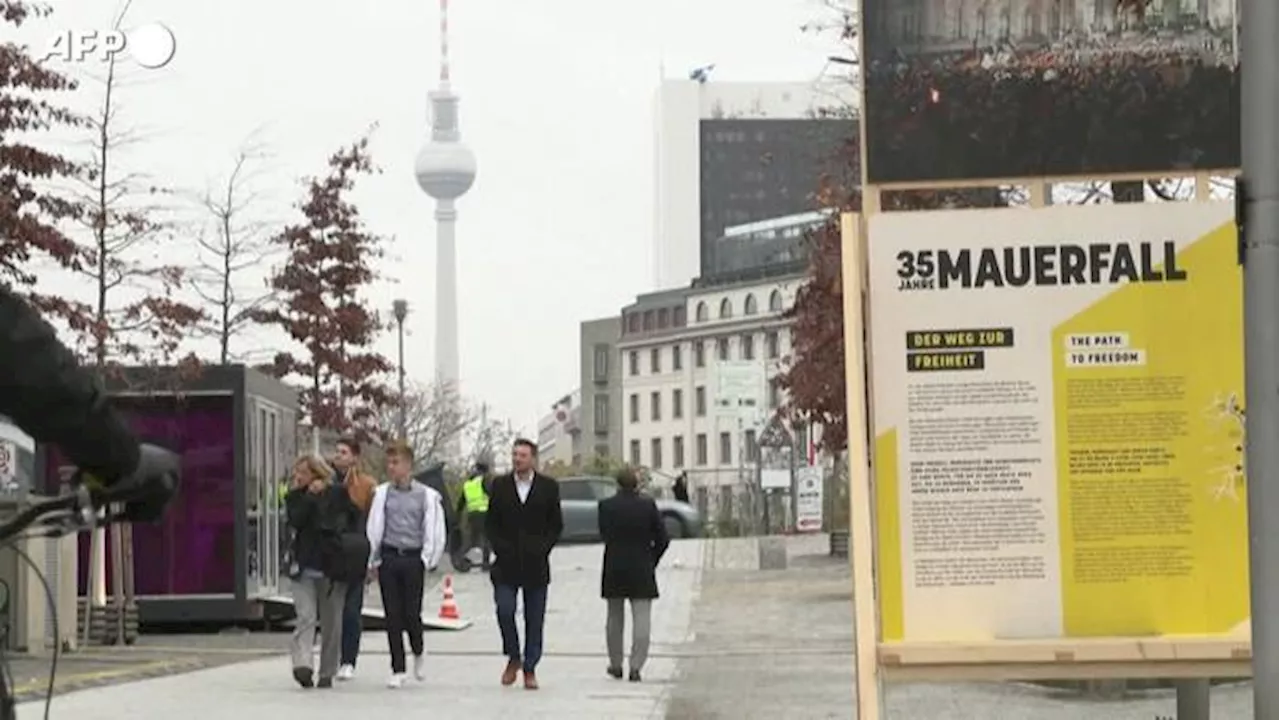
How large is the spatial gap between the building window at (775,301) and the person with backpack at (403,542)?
105m

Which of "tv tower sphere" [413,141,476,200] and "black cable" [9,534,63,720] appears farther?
"tv tower sphere" [413,141,476,200]

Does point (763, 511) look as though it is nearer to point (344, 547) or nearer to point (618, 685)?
point (618, 685)

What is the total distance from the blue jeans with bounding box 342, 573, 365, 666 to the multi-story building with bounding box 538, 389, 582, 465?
427 ft

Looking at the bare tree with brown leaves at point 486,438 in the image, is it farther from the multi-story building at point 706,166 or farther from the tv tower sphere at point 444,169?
the tv tower sphere at point 444,169

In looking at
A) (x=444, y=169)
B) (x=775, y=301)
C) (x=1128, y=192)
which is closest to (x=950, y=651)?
(x=1128, y=192)

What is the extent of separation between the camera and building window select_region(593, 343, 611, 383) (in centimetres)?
15562

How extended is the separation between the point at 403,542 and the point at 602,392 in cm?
13843

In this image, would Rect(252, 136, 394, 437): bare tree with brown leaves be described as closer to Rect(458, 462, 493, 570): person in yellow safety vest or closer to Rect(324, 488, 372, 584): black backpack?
Rect(458, 462, 493, 570): person in yellow safety vest

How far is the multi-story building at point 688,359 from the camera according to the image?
5153 inches

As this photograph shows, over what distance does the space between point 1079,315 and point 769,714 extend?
6.34m

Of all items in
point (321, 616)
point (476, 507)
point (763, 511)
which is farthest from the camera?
point (763, 511)

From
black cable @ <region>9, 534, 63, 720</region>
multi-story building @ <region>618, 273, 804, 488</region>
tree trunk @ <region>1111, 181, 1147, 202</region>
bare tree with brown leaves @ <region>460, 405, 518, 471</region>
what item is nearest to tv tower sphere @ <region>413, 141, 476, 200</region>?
multi-story building @ <region>618, 273, 804, 488</region>

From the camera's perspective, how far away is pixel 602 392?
155125 mm

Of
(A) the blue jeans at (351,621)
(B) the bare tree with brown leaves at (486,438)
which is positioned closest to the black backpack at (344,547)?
(A) the blue jeans at (351,621)
